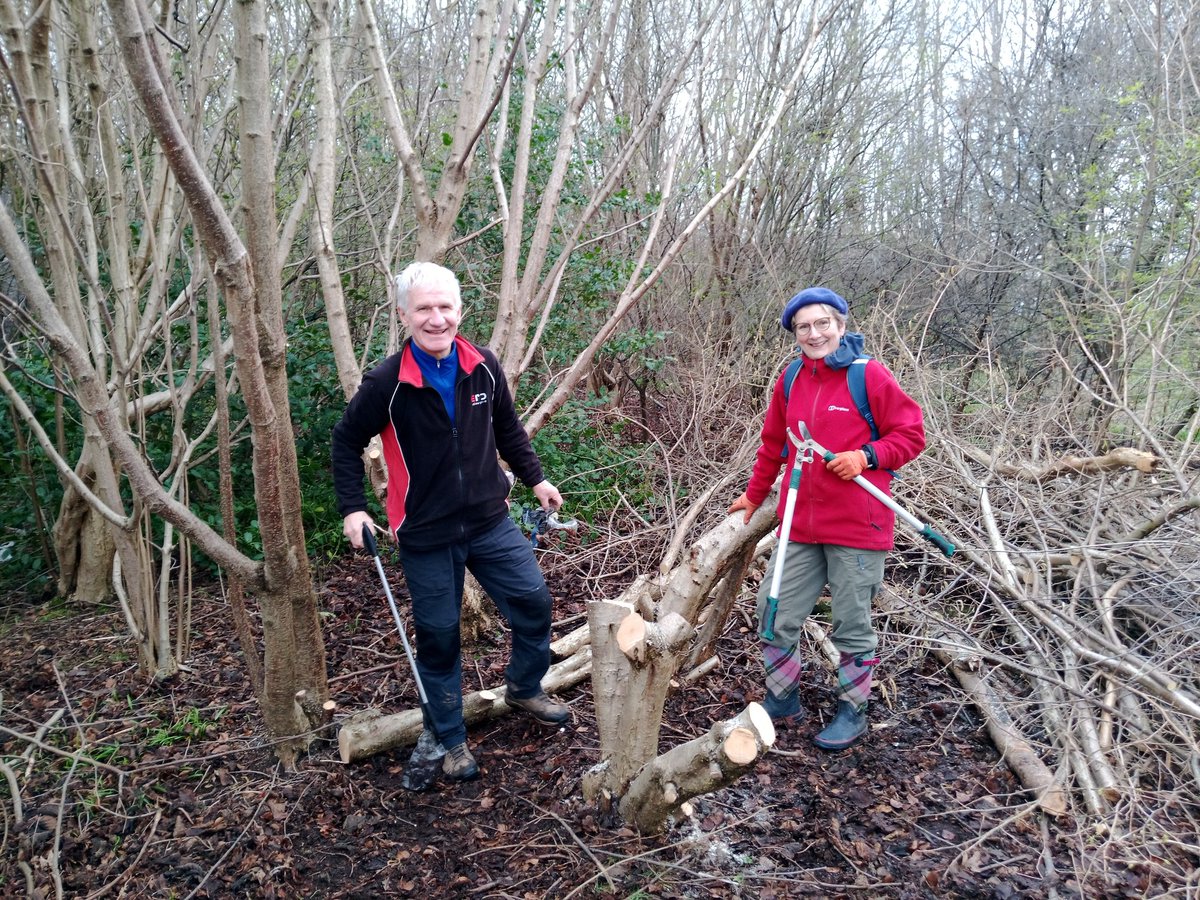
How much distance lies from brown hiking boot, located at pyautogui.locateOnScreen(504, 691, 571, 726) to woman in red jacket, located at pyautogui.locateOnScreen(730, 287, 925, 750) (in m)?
0.87

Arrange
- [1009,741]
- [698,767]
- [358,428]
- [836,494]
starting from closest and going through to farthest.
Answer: [698,767] < [358,428] < [836,494] < [1009,741]

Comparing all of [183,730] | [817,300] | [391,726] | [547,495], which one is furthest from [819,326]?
[183,730]

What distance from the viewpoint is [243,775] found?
287 cm

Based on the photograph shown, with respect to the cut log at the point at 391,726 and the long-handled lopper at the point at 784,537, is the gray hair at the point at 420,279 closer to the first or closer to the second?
the long-handled lopper at the point at 784,537

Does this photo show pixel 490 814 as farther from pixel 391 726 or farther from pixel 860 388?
pixel 860 388

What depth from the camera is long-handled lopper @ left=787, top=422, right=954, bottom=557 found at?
8.92 feet

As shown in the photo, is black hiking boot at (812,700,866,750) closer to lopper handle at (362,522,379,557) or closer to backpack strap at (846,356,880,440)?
backpack strap at (846,356,880,440)

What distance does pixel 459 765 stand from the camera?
2.86 meters

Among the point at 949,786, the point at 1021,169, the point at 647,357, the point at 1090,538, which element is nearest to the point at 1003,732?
the point at 949,786

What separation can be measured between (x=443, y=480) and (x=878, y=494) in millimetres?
1557

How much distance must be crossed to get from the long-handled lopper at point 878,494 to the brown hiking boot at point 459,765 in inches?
66.3

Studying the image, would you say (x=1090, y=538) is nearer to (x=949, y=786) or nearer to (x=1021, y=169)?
(x=949, y=786)

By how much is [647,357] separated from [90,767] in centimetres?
500

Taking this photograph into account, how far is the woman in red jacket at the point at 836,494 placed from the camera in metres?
2.85
